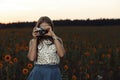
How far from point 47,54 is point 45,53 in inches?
1.2

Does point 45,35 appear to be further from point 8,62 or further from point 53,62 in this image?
point 8,62

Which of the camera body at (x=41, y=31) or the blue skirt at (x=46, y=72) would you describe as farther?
the blue skirt at (x=46, y=72)

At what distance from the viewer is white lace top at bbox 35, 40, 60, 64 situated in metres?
6.34

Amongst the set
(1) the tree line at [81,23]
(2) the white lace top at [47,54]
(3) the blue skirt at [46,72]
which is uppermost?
(2) the white lace top at [47,54]

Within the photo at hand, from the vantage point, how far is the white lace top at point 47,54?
6340mm

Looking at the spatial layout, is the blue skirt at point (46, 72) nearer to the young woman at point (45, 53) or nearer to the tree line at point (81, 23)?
the young woman at point (45, 53)

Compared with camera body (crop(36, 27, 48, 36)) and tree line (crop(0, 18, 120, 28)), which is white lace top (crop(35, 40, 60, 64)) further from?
tree line (crop(0, 18, 120, 28))

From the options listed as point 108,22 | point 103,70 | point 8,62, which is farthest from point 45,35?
point 108,22

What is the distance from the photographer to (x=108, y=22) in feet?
193

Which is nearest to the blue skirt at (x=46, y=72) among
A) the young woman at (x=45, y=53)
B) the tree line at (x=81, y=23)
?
the young woman at (x=45, y=53)

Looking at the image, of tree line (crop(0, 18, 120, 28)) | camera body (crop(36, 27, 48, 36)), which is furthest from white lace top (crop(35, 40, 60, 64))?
tree line (crop(0, 18, 120, 28))

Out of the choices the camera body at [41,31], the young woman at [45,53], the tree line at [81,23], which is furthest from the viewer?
the tree line at [81,23]

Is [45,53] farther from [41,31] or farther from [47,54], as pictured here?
[41,31]

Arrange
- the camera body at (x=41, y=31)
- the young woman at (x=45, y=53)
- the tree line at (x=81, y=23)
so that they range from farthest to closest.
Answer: the tree line at (x=81, y=23) → the young woman at (x=45, y=53) → the camera body at (x=41, y=31)
